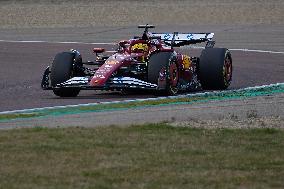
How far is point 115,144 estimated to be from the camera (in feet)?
38.8

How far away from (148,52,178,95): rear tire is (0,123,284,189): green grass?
15.4ft

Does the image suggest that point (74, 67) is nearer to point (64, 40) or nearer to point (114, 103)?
point (114, 103)

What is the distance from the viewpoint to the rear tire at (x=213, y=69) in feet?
63.8

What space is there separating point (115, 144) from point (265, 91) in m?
7.04

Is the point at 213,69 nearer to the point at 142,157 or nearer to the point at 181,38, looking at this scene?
the point at 181,38

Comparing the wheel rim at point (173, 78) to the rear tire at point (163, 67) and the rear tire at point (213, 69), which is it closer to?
the rear tire at point (163, 67)

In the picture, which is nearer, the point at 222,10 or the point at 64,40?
the point at 64,40

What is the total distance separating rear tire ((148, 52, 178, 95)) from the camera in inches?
713

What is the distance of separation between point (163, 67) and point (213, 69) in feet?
5.71

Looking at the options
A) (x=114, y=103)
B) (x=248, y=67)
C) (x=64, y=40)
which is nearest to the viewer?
(x=114, y=103)

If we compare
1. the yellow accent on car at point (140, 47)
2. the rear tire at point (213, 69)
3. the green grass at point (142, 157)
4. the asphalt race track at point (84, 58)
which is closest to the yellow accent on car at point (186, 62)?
the rear tire at point (213, 69)

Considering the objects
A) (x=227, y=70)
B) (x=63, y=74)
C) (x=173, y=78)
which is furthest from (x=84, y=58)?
(x=173, y=78)

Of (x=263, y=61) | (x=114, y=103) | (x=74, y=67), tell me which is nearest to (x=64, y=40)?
(x=263, y=61)

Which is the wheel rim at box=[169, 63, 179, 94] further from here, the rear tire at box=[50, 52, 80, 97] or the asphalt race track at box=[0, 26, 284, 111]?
the rear tire at box=[50, 52, 80, 97]
